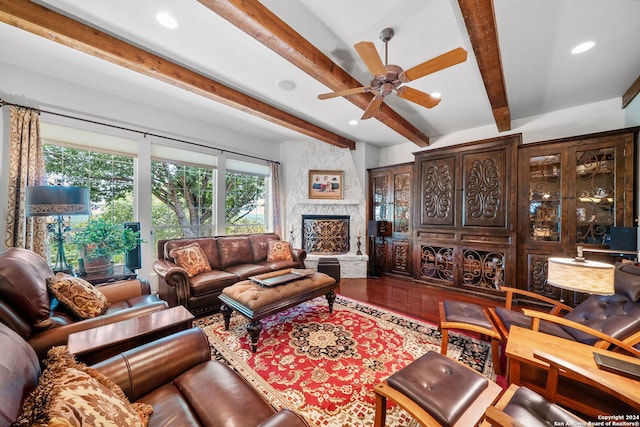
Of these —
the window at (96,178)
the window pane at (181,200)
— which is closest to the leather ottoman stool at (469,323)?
the window pane at (181,200)

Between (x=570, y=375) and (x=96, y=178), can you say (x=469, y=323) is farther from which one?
(x=96, y=178)

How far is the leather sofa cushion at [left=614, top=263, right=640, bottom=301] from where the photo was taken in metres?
1.64

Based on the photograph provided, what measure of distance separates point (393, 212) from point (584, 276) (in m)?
3.51

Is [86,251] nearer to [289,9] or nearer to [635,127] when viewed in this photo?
[289,9]

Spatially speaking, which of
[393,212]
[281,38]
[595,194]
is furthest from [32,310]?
[595,194]

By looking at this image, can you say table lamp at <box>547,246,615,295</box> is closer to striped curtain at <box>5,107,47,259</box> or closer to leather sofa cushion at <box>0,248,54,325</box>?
leather sofa cushion at <box>0,248,54,325</box>

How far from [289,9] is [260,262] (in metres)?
3.39

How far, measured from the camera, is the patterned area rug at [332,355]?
5.37 feet

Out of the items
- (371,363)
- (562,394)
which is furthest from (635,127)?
(371,363)

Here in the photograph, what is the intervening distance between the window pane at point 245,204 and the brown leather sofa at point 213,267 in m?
0.68

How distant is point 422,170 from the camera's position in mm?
4359

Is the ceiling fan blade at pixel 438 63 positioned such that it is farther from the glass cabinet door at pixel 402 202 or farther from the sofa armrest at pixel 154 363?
the glass cabinet door at pixel 402 202

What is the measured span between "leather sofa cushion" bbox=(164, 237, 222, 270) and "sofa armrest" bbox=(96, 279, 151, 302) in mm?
953

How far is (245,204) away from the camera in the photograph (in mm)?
4941
